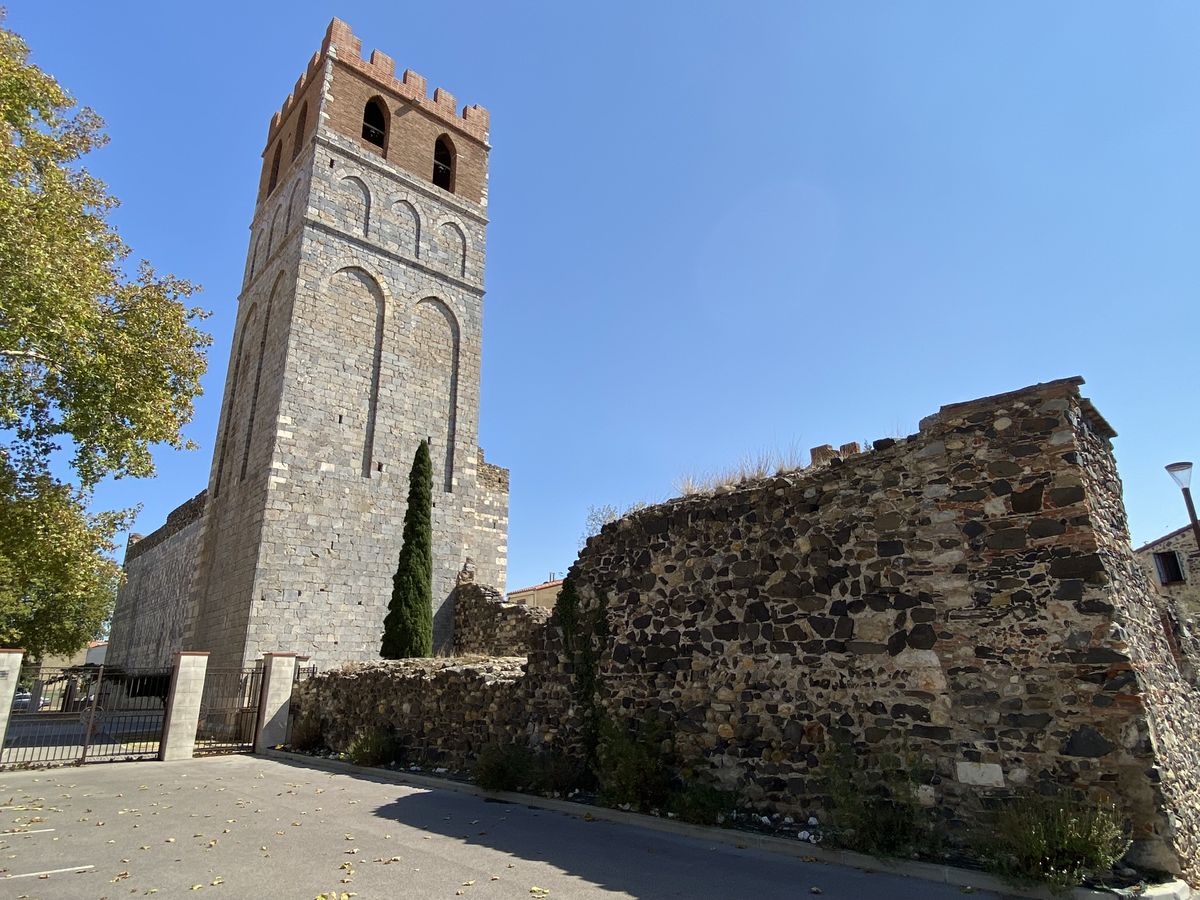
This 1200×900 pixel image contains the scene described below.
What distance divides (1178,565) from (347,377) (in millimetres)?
25157

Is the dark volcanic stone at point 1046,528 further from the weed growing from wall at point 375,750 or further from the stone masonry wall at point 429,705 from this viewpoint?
the weed growing from wall at point 375,750

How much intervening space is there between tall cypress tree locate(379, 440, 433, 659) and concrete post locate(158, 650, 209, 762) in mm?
4251

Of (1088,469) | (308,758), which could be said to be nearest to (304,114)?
(308,758)

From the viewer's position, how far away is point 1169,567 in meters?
20.9

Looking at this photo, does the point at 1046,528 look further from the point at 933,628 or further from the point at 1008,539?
the point at 933,628

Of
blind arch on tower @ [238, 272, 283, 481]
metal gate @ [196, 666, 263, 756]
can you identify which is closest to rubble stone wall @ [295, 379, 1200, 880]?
metal gate @ [196, 666, 263, 756]

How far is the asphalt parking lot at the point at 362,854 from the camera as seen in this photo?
507 centimetres

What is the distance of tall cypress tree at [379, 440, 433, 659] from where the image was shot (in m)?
16.8

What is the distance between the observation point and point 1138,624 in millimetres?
6035

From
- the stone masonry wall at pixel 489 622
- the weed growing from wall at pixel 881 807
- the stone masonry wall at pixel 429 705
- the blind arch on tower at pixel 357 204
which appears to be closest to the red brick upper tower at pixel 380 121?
the blind arch on tower at pixel 357 204

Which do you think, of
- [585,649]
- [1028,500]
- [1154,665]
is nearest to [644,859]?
[585,649]

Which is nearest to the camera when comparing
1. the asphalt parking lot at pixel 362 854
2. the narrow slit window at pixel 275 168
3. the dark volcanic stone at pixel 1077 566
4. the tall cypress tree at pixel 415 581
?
the asphalt parking lot at pixel 362 854

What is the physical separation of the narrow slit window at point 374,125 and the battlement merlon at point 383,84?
80cm

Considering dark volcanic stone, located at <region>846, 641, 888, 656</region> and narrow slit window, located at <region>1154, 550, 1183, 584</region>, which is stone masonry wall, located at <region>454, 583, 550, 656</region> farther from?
narrow slit window, located at <region>1154, 550, 1183, 584</region>
